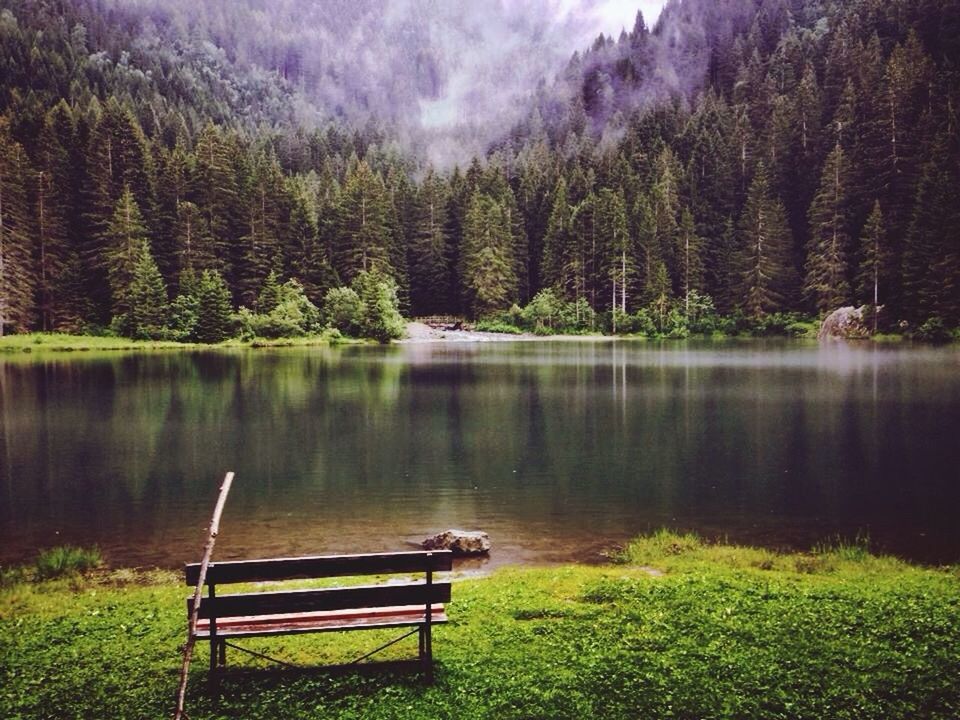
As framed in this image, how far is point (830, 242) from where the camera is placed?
9425 cm

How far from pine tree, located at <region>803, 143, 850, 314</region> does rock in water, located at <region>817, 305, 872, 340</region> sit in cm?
419

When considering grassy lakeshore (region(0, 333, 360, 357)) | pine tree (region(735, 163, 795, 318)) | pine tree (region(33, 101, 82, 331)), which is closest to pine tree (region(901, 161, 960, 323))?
pine tree (region(735, 163, 795, 318))

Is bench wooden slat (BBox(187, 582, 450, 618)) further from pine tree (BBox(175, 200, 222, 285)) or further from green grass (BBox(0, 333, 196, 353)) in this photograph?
pine tree (BBox(175, 200, 222, 285))

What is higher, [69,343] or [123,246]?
[123,246]

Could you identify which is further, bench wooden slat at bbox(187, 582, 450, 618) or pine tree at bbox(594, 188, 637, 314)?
pine tree at bbox(594, 188, 637, 314)

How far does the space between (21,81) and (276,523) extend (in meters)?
180

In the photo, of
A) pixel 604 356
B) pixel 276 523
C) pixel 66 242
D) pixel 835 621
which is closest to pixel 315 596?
pixel 835 621

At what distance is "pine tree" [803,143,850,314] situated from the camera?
9125cm

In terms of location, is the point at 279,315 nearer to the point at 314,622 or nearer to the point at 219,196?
the point at 219,196

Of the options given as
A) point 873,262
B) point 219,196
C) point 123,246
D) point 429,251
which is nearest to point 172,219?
point 219,196

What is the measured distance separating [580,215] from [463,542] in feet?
323

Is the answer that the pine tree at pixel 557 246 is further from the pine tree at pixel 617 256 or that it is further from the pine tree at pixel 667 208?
the pine tree at pixel 667 208

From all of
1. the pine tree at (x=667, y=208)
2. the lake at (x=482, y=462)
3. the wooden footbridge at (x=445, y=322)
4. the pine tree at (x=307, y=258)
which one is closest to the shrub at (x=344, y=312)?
the pine tree at (x=307, y=258)

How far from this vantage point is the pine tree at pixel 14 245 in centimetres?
7662
